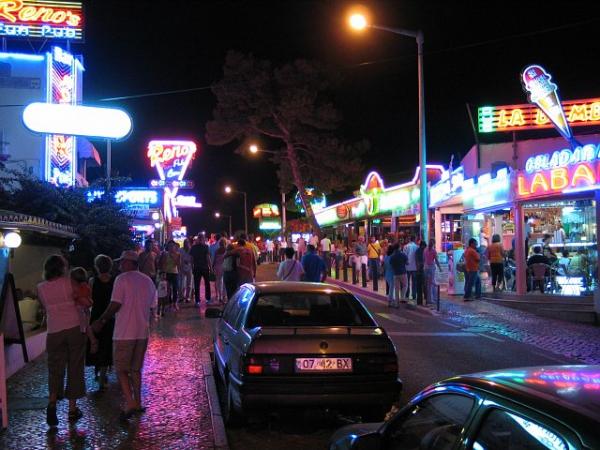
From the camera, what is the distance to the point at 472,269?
1684 cm

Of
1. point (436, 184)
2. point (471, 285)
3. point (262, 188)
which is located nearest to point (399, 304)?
point (471, 285)

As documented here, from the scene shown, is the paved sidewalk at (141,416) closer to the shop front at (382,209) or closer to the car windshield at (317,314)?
the car windshield at (317,314)

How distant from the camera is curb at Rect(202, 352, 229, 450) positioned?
5.36m

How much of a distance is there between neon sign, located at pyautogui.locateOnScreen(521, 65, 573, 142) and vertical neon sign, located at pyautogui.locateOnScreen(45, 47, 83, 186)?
15.6 m

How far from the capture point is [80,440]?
18.3ft

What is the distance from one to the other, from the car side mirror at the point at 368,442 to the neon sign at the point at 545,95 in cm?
1544

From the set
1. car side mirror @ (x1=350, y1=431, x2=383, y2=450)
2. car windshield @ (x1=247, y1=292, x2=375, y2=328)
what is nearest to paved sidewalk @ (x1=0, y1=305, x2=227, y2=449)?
car windshield @ (x1=247, y1=292, x2=375, y2=328)

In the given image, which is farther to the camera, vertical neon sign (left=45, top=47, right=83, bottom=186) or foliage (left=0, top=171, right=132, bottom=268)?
vertical neon sign (left=45, top=47, right=83, bottom=186)

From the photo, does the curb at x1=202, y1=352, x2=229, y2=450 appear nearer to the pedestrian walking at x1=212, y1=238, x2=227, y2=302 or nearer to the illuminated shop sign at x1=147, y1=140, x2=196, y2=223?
the pedestrian walking at x1=212, y1=238, x2=227, y2=302

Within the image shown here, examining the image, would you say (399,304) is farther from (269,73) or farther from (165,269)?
(269,73)

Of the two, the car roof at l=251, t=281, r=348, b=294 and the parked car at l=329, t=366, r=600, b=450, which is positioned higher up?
the car roof at l=251, t=281, r=348, b=294

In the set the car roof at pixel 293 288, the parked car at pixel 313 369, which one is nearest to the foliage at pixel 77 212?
the car roof at pixel 293 288

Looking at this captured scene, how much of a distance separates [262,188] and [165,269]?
233 ft

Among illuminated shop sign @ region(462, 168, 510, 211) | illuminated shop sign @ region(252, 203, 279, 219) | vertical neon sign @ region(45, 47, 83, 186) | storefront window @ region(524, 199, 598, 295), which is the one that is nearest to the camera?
storefront window @ region(524, 199, 598, 295)
